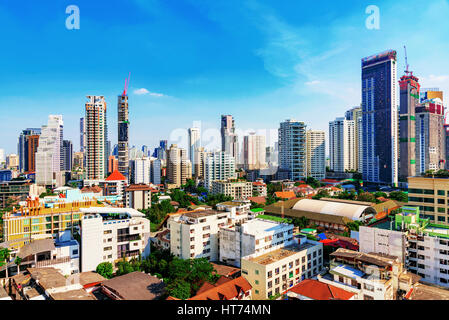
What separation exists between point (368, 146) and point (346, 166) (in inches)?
189

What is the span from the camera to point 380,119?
716 inches

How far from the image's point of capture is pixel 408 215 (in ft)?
16.9

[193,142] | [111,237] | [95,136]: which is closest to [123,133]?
[95,136]

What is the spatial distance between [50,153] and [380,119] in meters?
21.2

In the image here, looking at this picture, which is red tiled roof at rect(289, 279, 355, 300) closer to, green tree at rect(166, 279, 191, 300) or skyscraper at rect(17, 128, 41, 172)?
green tree at rect(166, 279, 191, 300)

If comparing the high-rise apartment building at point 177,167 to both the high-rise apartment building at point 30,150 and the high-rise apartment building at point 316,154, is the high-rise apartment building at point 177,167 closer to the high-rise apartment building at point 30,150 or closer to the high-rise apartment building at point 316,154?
the high-rise apartment building at point 316,154

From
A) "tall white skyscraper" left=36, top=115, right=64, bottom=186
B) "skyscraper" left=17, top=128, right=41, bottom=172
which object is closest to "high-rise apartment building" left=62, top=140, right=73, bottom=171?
"skyscraper" left=17, top=128, right=41, bottom=172

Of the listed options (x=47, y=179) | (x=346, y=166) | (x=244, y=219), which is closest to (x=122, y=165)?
(x=47, y=179)

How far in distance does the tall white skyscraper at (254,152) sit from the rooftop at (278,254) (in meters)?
15.8

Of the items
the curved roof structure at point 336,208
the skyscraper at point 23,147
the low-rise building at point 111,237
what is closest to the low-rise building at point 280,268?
the low-rise building at point 111,237

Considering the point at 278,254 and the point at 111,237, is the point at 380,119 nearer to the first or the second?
the point at 278,254

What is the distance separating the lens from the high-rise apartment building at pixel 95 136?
684 inches

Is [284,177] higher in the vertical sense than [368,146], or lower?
lower

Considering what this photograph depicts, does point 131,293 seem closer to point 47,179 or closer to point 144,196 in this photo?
point 144,196
